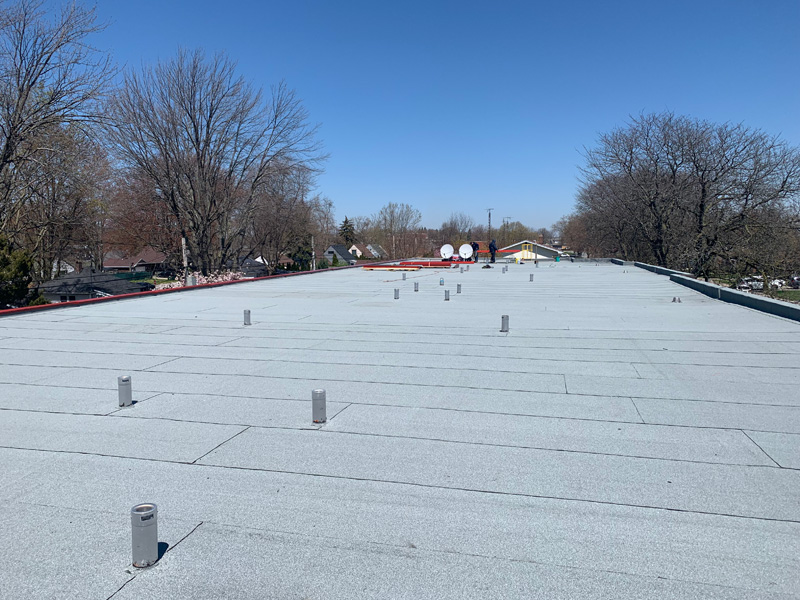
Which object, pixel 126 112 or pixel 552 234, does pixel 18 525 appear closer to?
pixel 126 112

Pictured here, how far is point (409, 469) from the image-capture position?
4.80 metres

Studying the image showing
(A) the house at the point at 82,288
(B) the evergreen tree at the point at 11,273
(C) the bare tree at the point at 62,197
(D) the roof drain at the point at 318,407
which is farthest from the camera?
(A) the house at the point at 82,288

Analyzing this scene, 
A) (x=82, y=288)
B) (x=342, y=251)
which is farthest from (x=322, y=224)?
(x=82, y=288)

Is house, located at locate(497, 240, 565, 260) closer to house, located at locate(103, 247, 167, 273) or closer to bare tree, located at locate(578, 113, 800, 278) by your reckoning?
bare tree, located at locate(578, 113, 800, 278)

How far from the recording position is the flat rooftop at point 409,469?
10.8ft

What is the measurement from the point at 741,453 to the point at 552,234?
16752cm

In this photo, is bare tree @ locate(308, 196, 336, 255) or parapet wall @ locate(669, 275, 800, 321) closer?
parapet wall @ locate(669, 275, 800, 321)

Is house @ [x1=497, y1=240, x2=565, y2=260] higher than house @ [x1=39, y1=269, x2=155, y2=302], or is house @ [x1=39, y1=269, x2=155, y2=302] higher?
house @ [x1=497, y1=240, x2=565, y2=260]

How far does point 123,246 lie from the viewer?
5447 centimetres

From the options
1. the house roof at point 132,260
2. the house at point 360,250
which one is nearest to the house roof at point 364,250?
the house at point 360,250

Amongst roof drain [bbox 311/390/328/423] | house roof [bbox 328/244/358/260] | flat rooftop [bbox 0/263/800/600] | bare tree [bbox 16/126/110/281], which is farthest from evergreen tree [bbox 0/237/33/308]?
house roof [bbox 328/244/358/260]

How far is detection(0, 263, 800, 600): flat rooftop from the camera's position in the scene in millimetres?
3291

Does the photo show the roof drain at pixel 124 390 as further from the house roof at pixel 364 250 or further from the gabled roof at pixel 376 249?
the house roof at pixel 364 250

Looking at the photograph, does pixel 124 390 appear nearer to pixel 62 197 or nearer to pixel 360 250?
pixel 62 197
